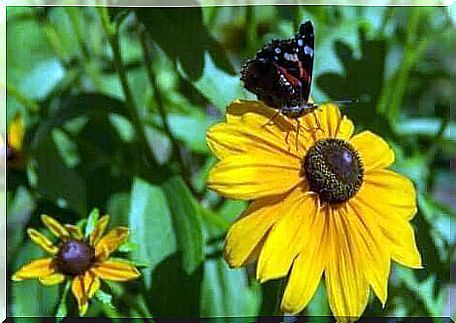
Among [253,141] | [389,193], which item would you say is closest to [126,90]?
[253,141]

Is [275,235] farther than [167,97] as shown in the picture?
No

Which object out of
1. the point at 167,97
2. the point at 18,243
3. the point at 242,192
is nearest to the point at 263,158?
the point at 242,192

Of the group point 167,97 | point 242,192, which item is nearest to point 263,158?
point 242,192

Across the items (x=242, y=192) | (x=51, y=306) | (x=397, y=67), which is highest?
(x=397, y=67)

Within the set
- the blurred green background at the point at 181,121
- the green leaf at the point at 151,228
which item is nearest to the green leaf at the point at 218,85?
the blurred green background at the point at 181,121

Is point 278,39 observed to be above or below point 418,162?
above

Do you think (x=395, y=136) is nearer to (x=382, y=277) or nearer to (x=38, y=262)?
(x=382, y=277)

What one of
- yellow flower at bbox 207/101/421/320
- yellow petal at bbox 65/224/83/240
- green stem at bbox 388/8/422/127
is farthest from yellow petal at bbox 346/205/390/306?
yellow petal at bbox 65/224/83/240

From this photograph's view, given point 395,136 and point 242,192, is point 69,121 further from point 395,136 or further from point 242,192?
point 395,136

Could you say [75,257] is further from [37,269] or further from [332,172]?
[332,172]
